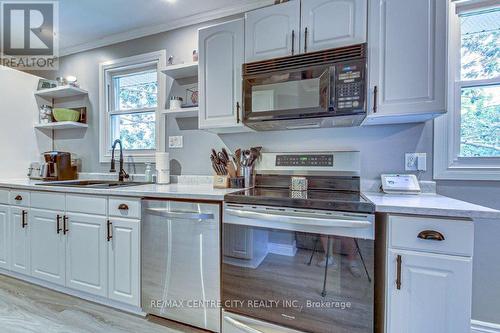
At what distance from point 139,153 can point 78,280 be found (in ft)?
4.19

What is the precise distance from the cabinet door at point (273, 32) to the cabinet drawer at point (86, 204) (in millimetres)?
1538

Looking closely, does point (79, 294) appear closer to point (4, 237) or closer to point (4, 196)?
point (4, 237)

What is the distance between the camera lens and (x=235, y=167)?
6.67ft

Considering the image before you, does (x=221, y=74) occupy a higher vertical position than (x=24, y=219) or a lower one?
higher

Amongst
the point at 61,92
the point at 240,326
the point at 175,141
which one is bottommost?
the point at 240,326

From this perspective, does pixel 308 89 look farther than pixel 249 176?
No

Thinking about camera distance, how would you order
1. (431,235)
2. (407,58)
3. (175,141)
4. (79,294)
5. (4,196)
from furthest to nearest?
(175,141), (4,196), (79,294), (407,58), (431,235)

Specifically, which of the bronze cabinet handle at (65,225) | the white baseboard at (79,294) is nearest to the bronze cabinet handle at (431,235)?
the white baseboard at (79,294)

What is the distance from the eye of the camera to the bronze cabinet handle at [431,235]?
1056 millimetres

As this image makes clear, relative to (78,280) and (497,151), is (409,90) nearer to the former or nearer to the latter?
(497,151)

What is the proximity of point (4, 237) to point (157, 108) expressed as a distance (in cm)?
193

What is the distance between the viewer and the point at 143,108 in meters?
2.55

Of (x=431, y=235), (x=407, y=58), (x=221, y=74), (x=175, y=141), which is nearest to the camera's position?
(x=431, y=235)

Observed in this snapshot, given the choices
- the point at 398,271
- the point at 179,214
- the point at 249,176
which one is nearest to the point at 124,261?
the point at 179,214
